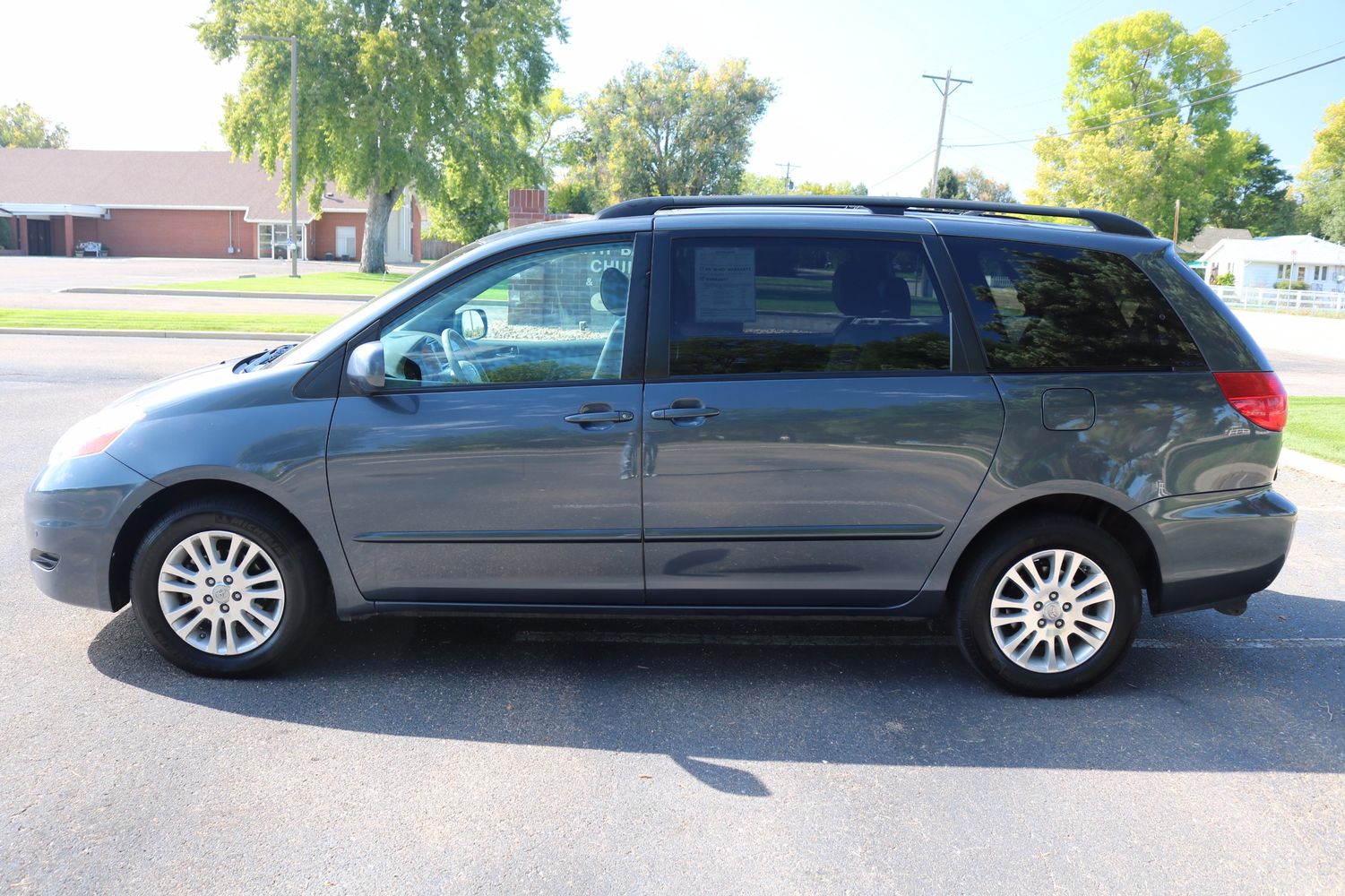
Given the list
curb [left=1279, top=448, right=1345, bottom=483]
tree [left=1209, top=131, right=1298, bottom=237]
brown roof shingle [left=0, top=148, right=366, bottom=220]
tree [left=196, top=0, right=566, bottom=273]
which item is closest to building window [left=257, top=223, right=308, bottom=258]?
brown roof shingle [left=0, top=148, right=366, bottom=220]

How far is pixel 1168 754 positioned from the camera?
3971 mm

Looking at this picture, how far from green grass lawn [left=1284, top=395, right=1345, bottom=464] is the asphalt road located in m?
5.56

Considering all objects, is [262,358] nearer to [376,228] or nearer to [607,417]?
[607,417]

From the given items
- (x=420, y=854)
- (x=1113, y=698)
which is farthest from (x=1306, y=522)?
(x=420, y=854)

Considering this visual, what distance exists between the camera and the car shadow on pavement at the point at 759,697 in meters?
3.98

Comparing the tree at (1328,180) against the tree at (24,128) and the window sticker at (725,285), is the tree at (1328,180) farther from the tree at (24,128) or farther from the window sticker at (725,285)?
the tree at (24,128)

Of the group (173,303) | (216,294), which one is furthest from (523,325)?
(216,294)

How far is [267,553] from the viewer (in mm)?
4324

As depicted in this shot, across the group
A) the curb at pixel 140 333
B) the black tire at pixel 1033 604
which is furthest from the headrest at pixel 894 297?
the curb at pixel 140 333

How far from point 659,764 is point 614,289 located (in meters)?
1.81

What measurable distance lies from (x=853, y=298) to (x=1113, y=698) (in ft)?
6.27

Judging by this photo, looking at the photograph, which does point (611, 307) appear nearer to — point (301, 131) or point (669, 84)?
point (301, 131)

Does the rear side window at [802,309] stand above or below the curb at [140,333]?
above

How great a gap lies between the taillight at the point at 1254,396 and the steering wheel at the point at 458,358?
2938 millimetres
